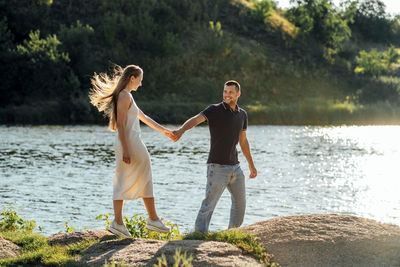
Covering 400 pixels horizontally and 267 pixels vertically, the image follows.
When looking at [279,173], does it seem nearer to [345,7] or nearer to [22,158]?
[22,158]

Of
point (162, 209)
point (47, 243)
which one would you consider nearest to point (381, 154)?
A: point (162, 209)

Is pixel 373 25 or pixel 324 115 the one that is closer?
pixel 324 115

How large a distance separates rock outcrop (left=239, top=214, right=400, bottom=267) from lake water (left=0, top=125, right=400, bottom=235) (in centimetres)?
532

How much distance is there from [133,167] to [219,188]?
3.94 feet

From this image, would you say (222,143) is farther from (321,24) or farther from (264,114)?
(321,24)

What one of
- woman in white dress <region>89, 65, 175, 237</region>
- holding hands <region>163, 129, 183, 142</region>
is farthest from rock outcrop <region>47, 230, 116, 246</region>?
holding hands <region>163, 129, 183, 142</region>

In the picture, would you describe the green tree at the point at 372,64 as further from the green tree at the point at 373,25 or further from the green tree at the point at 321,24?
the green tree at the point at 373,25

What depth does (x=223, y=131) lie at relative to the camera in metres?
8.37

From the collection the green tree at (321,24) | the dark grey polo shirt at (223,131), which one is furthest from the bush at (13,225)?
the green tree at (321,24)

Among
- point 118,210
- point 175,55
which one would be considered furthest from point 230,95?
point 175,55

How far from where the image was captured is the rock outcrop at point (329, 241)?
7.30 m

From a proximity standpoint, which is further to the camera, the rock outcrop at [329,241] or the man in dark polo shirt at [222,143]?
the man in dark polo shirt at [222,143]

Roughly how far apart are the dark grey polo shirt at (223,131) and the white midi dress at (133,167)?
3.05ft

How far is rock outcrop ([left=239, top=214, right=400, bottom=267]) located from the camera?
7.30 m
